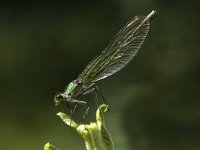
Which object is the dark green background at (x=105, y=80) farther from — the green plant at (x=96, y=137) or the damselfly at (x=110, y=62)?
the green plant at (x=96, y=137)

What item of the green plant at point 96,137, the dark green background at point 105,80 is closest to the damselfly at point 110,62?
the green plant at point 96,137

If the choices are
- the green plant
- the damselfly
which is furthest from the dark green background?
the green plant

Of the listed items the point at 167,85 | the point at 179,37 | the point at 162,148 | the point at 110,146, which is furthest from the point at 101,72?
the point at 179,37

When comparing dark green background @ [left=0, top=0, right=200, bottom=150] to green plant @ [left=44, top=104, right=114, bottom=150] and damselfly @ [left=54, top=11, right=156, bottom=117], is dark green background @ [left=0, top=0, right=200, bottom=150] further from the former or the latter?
green plant @ [left=44, top=104, right=114, bottom=150]

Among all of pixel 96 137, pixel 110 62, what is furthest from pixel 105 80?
pixel 96 137

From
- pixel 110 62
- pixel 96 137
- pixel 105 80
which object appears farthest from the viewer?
pixel 105 80

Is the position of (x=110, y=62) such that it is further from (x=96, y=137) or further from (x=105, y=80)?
(x=105, y=80)
